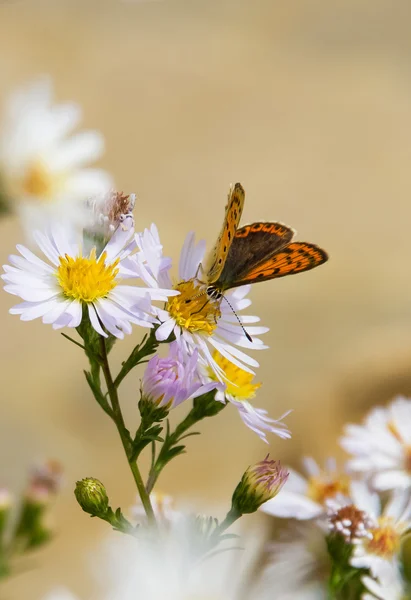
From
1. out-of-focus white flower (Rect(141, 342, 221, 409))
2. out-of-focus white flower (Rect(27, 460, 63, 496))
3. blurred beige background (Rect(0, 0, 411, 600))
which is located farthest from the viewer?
blurred beige background (Rect(0, 0, 411, 600))

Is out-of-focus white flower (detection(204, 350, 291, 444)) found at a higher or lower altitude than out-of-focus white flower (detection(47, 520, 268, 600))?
higher

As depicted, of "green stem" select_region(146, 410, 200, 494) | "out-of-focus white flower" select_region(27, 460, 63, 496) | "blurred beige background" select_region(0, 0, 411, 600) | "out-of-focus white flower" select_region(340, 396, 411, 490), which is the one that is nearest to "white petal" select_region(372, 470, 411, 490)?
"out-of-focus white flower" select_region(340, 396, 411, 490)

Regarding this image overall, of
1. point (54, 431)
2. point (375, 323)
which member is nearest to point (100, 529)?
point (54, 431)

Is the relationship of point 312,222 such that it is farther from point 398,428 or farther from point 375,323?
point 398,428

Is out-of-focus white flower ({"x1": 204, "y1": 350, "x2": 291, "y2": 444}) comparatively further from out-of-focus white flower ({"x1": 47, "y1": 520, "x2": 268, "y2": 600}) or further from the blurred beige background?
the blurred beige background

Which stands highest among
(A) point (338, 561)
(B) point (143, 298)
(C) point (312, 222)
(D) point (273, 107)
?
(D) point (273, 107)

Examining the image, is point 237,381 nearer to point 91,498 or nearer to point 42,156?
point 91,498
